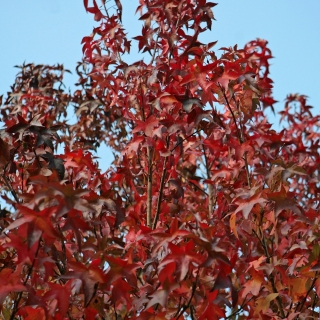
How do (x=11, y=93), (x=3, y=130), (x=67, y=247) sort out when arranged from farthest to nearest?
(x=11, y=93)
(x=67, y=247)
(x=3, y=130)

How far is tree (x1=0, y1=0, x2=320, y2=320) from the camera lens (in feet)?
6.21

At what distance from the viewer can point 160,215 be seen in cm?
286

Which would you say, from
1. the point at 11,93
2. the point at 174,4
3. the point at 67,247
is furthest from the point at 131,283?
the point at 11,93

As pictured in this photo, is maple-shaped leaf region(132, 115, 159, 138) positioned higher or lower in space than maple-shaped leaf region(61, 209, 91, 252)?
higher

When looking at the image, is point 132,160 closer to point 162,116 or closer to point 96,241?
point 162,116

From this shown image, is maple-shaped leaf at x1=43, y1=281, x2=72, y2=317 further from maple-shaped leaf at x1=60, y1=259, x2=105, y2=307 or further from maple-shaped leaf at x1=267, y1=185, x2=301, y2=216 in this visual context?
maple-shaped leaf at x1=267, y1=185, x2=301, y2=216

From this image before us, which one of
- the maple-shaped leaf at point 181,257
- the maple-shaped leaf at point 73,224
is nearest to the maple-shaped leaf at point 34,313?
the maple-shaped leaf at point 73,224

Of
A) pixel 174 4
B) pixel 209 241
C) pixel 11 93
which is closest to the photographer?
pixel 209 241

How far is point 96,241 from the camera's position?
2.40 m

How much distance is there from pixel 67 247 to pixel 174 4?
4.71 feet

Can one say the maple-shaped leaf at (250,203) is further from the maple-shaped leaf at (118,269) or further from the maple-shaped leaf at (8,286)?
the maple-shaped leaf at (8,286)

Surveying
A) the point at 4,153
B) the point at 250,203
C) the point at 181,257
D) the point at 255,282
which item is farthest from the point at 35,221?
the point at 255,282

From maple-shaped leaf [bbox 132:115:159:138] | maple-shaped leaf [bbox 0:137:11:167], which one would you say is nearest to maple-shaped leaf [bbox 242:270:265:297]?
maple-shaped leaf [bbox 132:115:159:138]

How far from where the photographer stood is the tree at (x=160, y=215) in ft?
6.21
